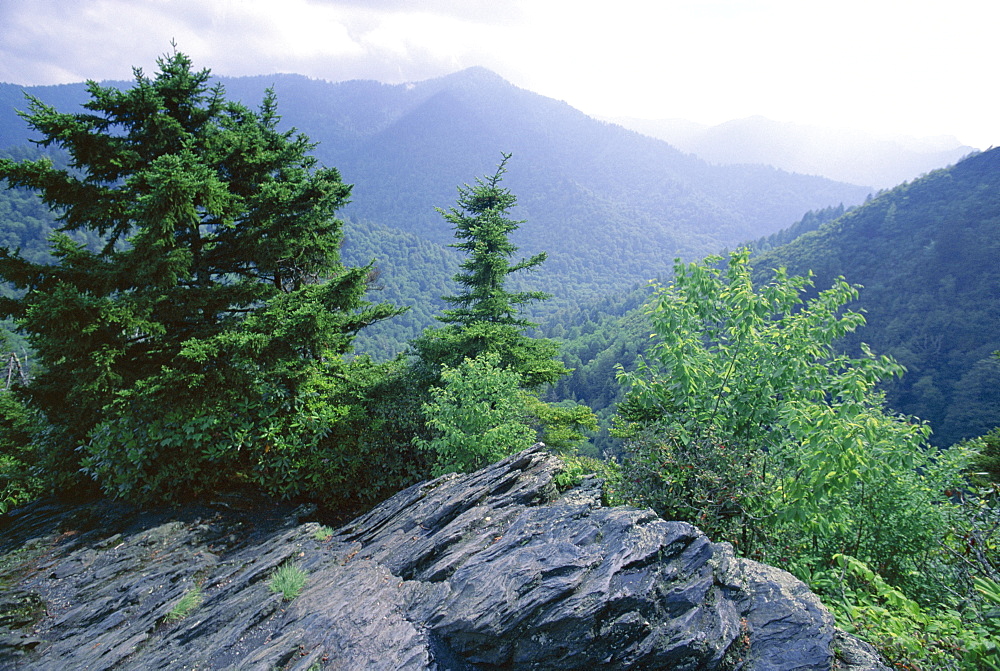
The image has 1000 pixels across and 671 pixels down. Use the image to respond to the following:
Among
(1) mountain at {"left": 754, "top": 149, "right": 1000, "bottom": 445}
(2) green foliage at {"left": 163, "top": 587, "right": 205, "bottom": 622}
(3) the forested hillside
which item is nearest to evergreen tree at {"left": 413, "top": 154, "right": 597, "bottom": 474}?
(2) green foliage at {"left": 163, "top": 587, "right": 205, "bottom": 622}

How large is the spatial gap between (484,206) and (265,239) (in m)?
8.48

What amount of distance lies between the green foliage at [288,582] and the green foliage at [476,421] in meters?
3.39

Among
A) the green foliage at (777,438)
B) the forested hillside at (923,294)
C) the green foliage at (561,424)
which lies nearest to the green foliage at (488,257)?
the green foliage at (561,424)

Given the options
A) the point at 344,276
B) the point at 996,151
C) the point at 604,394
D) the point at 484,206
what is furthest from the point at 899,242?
the point at 344,276

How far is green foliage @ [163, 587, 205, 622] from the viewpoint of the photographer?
20.7 ft

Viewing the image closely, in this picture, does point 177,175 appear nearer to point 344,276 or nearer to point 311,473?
point 344,276

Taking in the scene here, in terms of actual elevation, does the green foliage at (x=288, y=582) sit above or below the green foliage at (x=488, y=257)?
below

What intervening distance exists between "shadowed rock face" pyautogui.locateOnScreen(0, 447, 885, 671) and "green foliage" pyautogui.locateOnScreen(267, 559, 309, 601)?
0.09m

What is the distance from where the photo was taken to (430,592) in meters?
5.15

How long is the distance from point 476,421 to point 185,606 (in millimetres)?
5237

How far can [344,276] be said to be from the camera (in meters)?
10.1

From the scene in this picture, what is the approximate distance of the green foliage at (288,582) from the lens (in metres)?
5.98

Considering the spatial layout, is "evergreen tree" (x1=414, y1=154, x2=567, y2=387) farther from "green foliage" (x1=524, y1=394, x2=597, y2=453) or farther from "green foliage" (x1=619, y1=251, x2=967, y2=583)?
"green foliage" (x1=619, y1=251, x2=967, y2=583)

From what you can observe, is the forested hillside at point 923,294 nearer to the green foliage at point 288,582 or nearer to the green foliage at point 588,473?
the green foliage at point 588,473
